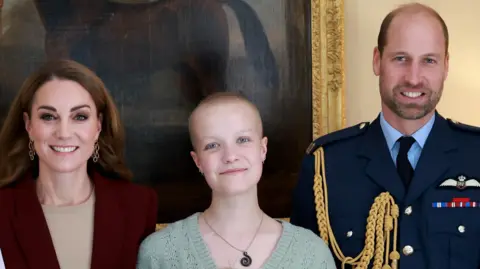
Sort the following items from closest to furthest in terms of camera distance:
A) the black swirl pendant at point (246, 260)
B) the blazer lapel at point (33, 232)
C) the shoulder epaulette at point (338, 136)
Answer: the black swirl pendant at point (246, 260) → the blazer lapel at point (33, 232) → the shoulder epaulette at point (338, 136)

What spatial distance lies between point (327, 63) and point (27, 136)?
1259 mm

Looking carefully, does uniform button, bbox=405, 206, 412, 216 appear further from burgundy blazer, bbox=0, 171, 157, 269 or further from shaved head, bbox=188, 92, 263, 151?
burgundy blazer, bbox=0, 171, 157, 269

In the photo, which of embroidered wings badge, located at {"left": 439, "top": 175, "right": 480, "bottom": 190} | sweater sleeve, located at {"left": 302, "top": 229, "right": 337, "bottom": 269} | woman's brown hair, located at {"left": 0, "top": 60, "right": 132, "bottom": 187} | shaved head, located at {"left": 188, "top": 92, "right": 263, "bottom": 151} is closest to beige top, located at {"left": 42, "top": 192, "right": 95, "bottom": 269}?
woman's brown hair, located at {"left": 0, "top": 60, "right": 132, "bottom": 187}

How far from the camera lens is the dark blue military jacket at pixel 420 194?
1.71m

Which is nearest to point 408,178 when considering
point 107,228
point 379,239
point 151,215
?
point 379,239

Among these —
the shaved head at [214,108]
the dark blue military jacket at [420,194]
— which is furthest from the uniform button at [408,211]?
the shaved head at [214,108]

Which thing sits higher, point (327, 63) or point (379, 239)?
point (327, 63)

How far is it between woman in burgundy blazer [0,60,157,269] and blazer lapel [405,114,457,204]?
81 cm

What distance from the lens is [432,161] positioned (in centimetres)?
176

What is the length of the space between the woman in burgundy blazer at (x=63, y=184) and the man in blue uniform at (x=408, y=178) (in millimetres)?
604

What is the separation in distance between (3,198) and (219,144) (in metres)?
0.69

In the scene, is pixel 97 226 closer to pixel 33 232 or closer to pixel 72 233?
pixel 72 233

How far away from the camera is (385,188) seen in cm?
178

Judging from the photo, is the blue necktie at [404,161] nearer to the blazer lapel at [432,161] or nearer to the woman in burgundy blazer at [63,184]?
the blazer lapel at [432,161]
